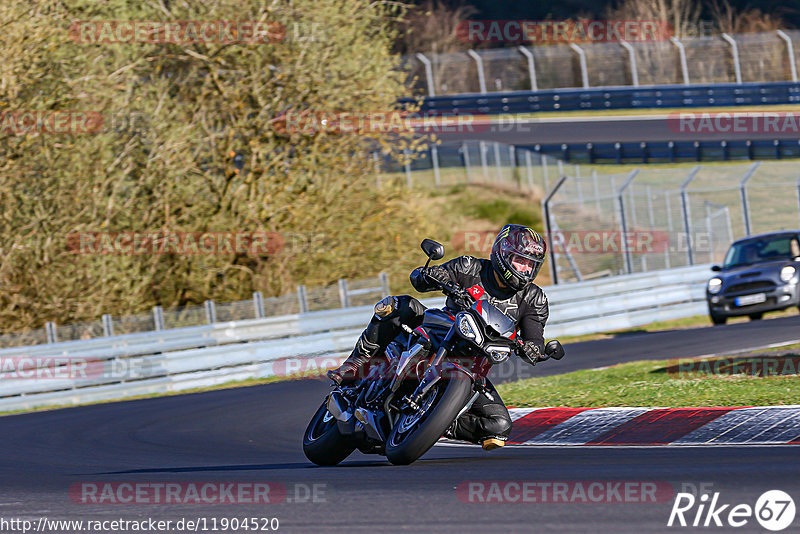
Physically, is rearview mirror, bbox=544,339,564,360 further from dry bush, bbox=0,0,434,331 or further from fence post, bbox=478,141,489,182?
fence post, bbox=478,141,489,182

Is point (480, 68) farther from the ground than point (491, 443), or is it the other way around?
point (480, 68)

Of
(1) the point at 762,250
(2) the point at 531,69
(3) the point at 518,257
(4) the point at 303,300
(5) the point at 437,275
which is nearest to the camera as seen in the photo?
(3) the point at 518,257

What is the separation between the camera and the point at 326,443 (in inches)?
320

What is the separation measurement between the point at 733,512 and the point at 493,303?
8.59 ft

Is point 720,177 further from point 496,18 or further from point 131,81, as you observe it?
point 496,18

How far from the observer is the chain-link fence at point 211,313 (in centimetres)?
1831

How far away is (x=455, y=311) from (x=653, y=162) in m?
29.6

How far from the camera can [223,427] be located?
12062 millimetres

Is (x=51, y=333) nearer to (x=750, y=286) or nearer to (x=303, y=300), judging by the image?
(x=303, y=300)
